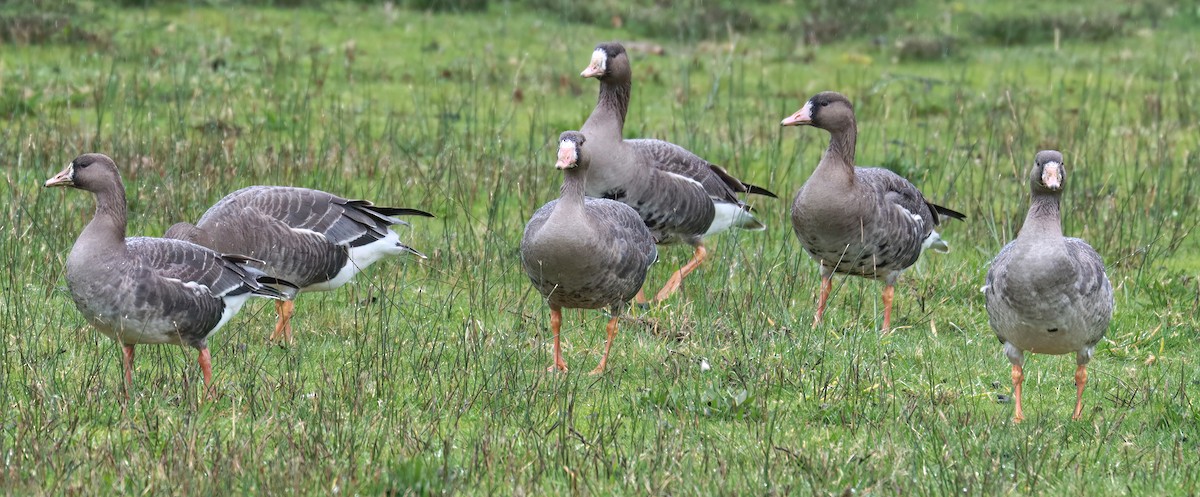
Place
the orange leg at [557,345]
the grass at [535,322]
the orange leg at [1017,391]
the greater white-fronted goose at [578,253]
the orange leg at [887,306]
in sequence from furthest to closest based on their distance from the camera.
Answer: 1. the orange leg at [887,306]
2. the orange leg at [557,345]
3. the greater white-fronted goose at [578,253]
4. the orange leg at [1017,391]
5. the grass at [535,322]

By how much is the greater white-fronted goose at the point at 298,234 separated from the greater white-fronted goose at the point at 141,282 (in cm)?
85

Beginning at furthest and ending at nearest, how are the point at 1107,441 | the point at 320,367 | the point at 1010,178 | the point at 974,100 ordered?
the point at 974,100 < the point at 1010,178 < the point at 320,367 < the point at 1107,441

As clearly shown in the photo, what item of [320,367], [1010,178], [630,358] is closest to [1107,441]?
[630,358]

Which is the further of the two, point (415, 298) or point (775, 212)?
point (775, 212)

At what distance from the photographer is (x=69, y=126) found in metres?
12.3

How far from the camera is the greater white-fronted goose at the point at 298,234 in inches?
356

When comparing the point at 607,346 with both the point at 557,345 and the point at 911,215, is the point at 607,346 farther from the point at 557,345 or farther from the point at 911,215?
the point at 911,215

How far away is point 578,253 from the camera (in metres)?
7.87

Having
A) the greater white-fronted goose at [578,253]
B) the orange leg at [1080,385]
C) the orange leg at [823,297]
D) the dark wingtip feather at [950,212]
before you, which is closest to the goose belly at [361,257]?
the greater white-fronted goose at [578,253]

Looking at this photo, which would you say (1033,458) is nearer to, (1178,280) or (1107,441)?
(1107,441)

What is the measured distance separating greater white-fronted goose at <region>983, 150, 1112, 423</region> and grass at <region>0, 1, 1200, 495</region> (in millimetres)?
460

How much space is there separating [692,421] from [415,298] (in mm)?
3082

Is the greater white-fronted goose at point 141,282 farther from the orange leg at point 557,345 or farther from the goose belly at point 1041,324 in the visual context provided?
the goose belly at point 1041,324

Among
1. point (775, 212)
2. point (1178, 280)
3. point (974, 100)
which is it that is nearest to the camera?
point (1178, 280)
